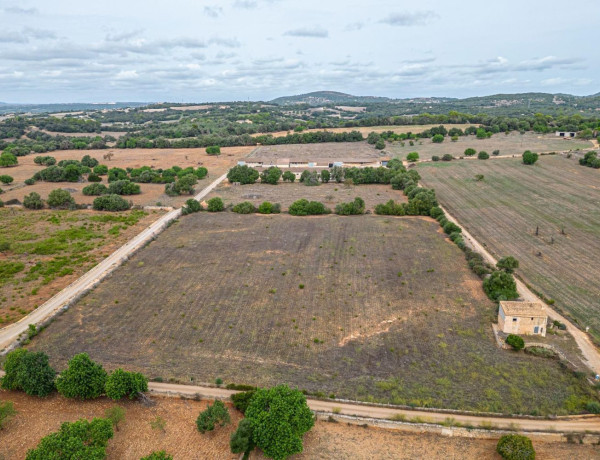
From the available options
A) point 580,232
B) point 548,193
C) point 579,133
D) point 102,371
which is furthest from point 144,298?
point 579,133

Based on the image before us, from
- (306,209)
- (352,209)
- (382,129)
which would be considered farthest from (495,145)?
(306,209)

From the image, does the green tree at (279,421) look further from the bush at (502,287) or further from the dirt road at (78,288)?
the bush at (502,287)

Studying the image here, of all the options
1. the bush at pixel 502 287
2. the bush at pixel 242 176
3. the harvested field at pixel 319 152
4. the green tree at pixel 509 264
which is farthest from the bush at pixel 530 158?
the bush at pixel 502 287

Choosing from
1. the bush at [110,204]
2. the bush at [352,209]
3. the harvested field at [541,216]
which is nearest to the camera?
the harvested field at [541,216]

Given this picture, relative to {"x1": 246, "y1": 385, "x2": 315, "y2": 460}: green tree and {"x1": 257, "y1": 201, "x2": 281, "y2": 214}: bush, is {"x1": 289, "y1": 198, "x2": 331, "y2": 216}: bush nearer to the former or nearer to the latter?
{"x1": 257, "y1": 201, "x2": 281, "y2": 214}: bush

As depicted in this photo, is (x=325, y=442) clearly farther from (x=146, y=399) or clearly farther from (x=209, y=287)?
(x=209, y=287)

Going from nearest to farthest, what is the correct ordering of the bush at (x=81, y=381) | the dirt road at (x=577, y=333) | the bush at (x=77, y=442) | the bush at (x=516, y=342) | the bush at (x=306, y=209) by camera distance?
the bush at (x=77, y=442)
the bush at (x=81, y=381)
the dirt road at (x=577, y=333)
the bush at (x=516, y=342)
the bush at (x=306, y=209)

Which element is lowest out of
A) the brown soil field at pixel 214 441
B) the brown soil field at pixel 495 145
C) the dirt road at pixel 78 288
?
the brown soil field at pixel 214 441

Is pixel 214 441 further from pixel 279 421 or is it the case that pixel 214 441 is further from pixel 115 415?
pixel 115 415
